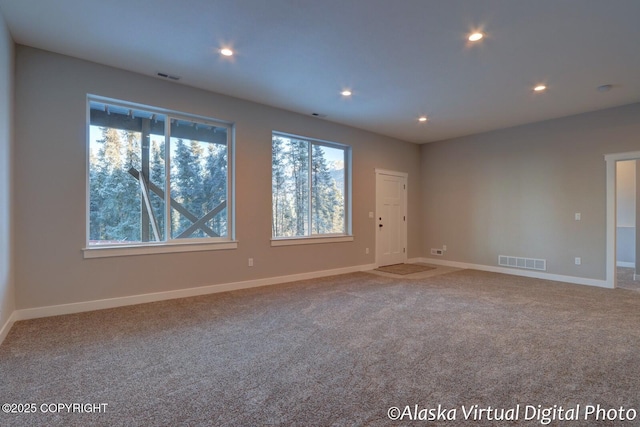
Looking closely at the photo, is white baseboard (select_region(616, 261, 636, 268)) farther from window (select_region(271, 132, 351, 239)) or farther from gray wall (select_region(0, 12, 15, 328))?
gray wall (select_region(0, 12, 15, 328))

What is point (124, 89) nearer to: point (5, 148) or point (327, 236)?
point (5, 148)

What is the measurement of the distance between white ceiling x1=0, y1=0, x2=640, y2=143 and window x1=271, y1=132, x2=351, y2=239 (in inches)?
38.9

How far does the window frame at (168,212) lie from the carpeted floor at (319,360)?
694mm

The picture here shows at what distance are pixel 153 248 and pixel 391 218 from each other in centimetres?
473

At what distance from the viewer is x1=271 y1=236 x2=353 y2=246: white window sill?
5.23 m

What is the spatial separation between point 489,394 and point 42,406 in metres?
2.65

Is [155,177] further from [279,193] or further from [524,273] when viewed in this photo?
[524,273]

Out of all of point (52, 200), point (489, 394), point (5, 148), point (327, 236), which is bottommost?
point (489, 394)

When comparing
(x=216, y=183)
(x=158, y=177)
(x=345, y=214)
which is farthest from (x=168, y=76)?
(x=345, y=214)

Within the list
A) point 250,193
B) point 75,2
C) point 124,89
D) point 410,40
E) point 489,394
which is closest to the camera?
point 489,394

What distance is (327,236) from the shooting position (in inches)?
232

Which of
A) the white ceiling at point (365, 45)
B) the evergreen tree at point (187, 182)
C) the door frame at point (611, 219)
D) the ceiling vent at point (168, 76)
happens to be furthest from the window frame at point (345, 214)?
the door frame at point (611, 219)

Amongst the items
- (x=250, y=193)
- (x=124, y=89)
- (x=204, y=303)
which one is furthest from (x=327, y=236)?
(x=124, y=89)

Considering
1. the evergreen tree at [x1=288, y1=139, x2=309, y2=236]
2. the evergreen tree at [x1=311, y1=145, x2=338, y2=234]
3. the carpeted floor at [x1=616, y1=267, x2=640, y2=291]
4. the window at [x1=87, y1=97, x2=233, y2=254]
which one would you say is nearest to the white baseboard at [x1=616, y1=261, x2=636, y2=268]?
the carpeted floor at [x1=616, y1=267, x2=640, y2=291]
